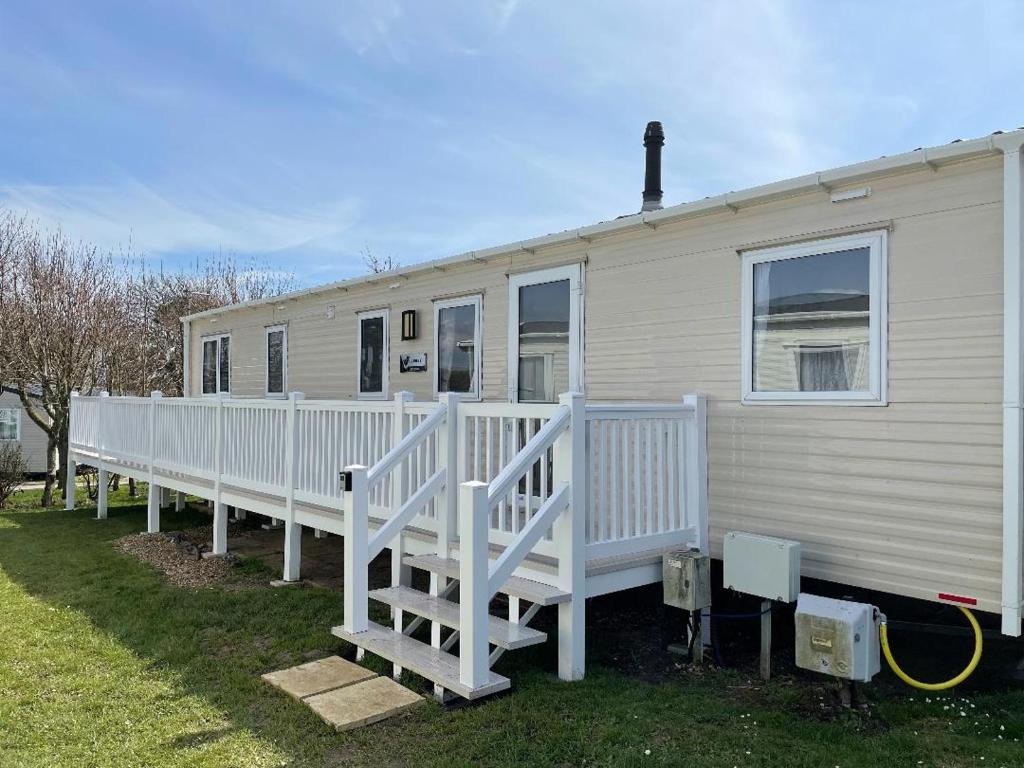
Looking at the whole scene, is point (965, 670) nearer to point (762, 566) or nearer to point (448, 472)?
point (762, 566)

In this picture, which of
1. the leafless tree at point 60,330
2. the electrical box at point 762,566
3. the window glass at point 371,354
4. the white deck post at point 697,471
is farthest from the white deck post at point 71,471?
the electrical box at point 762,566

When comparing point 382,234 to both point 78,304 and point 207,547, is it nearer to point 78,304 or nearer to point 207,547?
point 78,304

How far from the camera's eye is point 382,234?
81.8ft

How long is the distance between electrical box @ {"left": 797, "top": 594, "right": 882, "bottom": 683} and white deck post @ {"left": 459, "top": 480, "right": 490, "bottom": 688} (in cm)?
170

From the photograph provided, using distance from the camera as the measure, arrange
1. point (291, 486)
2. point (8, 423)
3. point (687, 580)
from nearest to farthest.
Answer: point (687, 580), point (291, 486), point (8, 423)

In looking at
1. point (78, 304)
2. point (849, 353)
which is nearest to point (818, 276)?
point (849, 353)

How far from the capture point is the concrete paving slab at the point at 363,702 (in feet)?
11.7

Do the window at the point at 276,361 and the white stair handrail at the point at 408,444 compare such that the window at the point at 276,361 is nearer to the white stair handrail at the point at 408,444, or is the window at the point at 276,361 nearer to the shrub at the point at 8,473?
the white stair handrail at the point at 408,444

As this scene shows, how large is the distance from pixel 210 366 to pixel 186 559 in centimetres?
527

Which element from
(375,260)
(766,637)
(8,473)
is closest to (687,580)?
(766,637)

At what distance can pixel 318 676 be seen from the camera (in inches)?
163

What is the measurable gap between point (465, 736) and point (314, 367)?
6574mm

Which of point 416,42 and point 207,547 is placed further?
point 416,42

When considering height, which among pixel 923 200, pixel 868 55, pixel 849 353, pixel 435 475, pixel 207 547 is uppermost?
pixel 868 55
